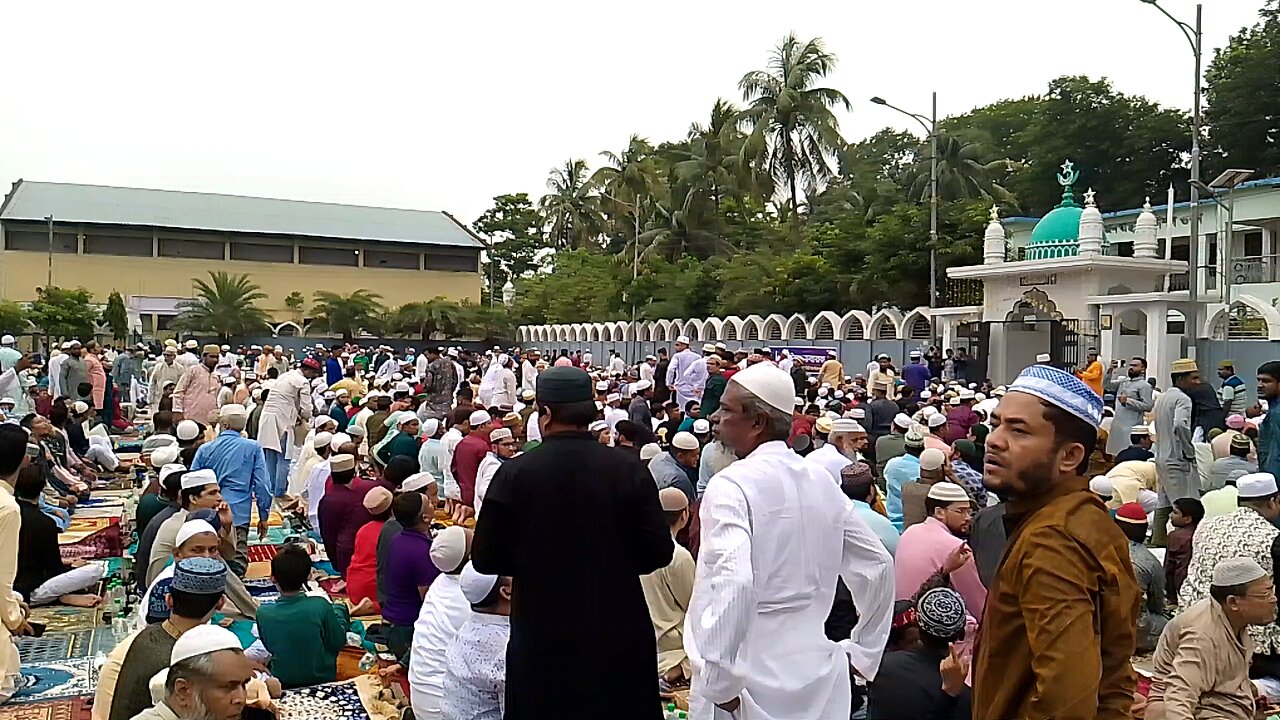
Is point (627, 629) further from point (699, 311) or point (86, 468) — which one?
point (699, 311)

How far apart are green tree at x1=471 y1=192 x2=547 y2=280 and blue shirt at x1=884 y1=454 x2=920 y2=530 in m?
46.5

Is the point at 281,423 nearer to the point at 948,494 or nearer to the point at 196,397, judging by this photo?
the point at 196,397

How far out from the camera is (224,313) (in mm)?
39156

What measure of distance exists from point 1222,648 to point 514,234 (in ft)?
168

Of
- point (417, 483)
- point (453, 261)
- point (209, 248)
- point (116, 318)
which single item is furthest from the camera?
point (453, 261)

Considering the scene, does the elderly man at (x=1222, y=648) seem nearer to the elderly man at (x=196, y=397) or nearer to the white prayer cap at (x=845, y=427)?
the white prayer cap at (x=845, y=427)

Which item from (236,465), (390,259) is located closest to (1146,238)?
(236,465)

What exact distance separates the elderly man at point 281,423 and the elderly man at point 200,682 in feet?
24.0

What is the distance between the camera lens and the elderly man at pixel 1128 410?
1152 cm

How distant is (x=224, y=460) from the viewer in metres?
7.15

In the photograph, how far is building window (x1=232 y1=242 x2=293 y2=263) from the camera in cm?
4512

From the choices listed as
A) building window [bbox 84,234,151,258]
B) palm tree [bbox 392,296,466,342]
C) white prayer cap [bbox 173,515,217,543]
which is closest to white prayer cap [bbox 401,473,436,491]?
white prayer cap [bbox 173,515,217,543]

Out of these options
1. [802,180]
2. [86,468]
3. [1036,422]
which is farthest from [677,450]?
[802,180]

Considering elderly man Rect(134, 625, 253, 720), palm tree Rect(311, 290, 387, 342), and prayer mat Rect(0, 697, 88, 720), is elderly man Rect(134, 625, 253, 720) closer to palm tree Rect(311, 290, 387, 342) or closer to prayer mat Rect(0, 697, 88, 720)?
prayer mat Rect(0, 697, 88, 720)
